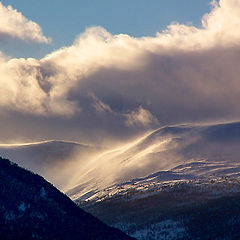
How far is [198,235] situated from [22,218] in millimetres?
60261

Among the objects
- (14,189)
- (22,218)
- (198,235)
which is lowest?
(198,235)

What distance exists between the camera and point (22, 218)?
390 feet

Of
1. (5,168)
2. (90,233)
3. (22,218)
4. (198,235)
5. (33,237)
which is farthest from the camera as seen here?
(198,235)

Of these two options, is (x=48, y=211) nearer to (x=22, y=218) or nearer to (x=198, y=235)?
(x=22, y=218)

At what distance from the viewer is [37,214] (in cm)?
12506

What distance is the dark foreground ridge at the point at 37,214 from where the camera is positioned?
377 feet

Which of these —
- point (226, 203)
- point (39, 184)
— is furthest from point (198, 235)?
point (39, 184)

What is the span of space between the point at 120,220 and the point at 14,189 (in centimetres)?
7113

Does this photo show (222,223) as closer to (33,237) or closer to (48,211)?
(48,211)

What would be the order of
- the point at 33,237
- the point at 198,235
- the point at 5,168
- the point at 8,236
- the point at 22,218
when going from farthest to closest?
1. the point at 198,235
2. the point at 5,168
3. the point at 22,218
4. the point at 33,237
5. the point at 8,236

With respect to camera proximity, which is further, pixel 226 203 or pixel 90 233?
pixel 226 203

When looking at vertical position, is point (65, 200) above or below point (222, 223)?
above

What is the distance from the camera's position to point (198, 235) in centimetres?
15850

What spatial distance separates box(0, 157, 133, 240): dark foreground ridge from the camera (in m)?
115
